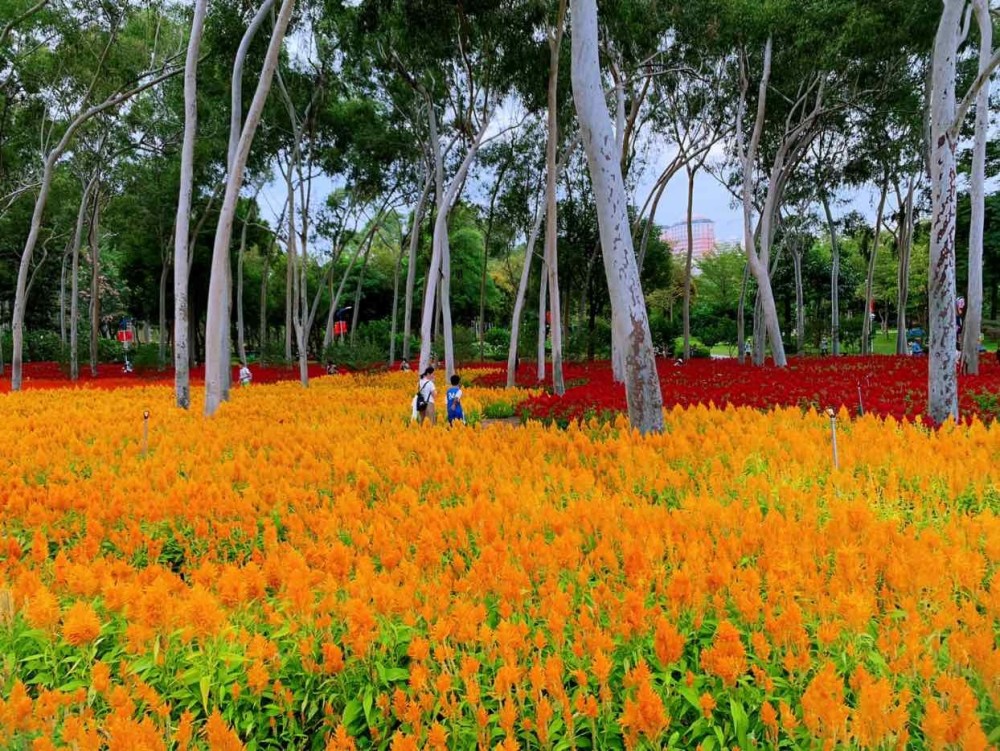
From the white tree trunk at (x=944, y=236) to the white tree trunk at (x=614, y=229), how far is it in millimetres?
2949

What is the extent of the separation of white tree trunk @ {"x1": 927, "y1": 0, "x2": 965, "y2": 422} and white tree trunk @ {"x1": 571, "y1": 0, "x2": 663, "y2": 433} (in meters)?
2.95

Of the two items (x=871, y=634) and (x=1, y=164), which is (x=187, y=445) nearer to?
(x=871, y=634)

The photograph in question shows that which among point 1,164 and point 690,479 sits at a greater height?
point 1,164

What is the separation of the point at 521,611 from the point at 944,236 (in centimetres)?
657

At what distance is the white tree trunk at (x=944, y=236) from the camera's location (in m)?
6.30

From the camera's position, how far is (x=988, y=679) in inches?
72.2

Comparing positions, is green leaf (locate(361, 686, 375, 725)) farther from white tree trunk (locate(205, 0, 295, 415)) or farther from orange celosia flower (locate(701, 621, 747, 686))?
white tree trunk (locate(205, 0, 295, 415))

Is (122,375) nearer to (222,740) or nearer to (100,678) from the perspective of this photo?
(100,678)

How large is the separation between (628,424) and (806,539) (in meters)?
3.90

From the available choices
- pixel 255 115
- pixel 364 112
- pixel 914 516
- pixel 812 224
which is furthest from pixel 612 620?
pixel 812 224

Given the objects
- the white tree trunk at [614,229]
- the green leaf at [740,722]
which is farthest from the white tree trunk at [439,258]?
the green leaf at [740,722]

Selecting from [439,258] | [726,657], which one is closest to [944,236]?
[726,657]

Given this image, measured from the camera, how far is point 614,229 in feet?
21.5

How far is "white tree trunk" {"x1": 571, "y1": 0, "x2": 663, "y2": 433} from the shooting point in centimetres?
640
